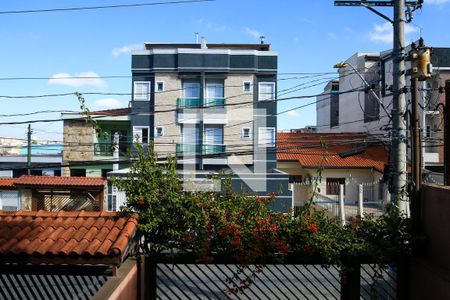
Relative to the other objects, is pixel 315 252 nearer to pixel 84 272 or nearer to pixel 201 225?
pixel 201 225

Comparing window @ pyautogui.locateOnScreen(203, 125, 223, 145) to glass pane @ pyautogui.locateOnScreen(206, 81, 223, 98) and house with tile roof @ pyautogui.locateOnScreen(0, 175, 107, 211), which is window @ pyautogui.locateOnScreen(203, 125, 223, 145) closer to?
glass pane @ pyautogui.locateOnScreen(206, 81, 223, 98)

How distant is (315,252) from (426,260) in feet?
4.39

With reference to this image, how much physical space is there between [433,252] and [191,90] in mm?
20887

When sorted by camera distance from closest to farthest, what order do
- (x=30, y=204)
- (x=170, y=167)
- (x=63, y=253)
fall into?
1. (x=63, y=253)
2. (x=170, y=167)
3. (x=30, y=204)

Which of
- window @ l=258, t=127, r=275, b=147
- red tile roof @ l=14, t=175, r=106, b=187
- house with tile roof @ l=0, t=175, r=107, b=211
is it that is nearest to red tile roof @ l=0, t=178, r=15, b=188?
house with tile roof @ l=0, t=175, r=107, b=211

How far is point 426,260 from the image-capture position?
187 inches

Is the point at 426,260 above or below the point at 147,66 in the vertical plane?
below

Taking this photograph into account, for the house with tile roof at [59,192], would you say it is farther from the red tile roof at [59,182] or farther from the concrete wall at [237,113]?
the concrete wall at [237,113]

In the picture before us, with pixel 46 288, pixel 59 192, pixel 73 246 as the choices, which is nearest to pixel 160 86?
pixel 59 192

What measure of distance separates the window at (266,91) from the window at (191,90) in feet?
12.8

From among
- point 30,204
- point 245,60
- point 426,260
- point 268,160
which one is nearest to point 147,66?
point 245,60

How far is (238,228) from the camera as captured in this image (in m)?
4.84

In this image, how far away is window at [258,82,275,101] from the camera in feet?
79.9

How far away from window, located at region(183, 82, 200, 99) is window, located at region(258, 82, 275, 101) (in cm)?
391
